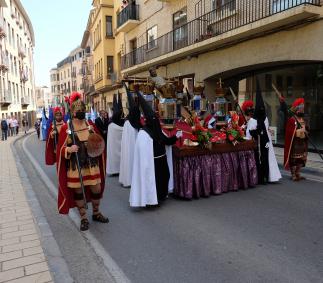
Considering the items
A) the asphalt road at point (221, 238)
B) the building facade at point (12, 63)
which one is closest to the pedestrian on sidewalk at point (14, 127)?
the building facade at point (12, 63)

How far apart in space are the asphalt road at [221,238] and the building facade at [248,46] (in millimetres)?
4543

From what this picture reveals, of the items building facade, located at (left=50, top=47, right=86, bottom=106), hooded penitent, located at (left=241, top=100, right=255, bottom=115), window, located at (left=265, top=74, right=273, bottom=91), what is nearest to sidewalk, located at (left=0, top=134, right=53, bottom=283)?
hooded penitent, located at (left=241, top=100, right=255, bottom=115)

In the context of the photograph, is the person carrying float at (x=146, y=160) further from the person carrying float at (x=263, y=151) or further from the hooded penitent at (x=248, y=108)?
the hooded penitent at (x=248, y=108)

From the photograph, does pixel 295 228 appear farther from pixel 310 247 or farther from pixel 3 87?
pixel 3 87

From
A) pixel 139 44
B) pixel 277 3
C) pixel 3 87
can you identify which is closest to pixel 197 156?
pixel 277 3

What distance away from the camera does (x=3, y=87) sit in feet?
112

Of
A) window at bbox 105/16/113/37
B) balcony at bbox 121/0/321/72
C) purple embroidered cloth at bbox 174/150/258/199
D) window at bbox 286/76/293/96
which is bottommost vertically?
purple embroidered cloth at bbox 174/150/258/199

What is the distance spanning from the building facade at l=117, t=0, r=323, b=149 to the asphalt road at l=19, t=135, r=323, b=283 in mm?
4543

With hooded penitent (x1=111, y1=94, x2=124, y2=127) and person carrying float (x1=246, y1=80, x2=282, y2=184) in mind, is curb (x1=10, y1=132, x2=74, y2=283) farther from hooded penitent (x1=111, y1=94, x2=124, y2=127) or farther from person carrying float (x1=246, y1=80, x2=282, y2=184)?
person carrying float (x1=246, y1=80, x2=282, y2=184)

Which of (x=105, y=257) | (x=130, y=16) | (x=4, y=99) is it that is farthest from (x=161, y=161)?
(x=4, y=99)

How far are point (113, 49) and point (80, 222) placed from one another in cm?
2873

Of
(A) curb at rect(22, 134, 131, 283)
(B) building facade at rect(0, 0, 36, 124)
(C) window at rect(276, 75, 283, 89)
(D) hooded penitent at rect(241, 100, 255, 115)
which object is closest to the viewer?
(A) curb at rect(22, 134, 131, 283)

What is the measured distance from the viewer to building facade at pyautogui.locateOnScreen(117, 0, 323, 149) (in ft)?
33.9

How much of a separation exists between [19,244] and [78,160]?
1.28 meters
